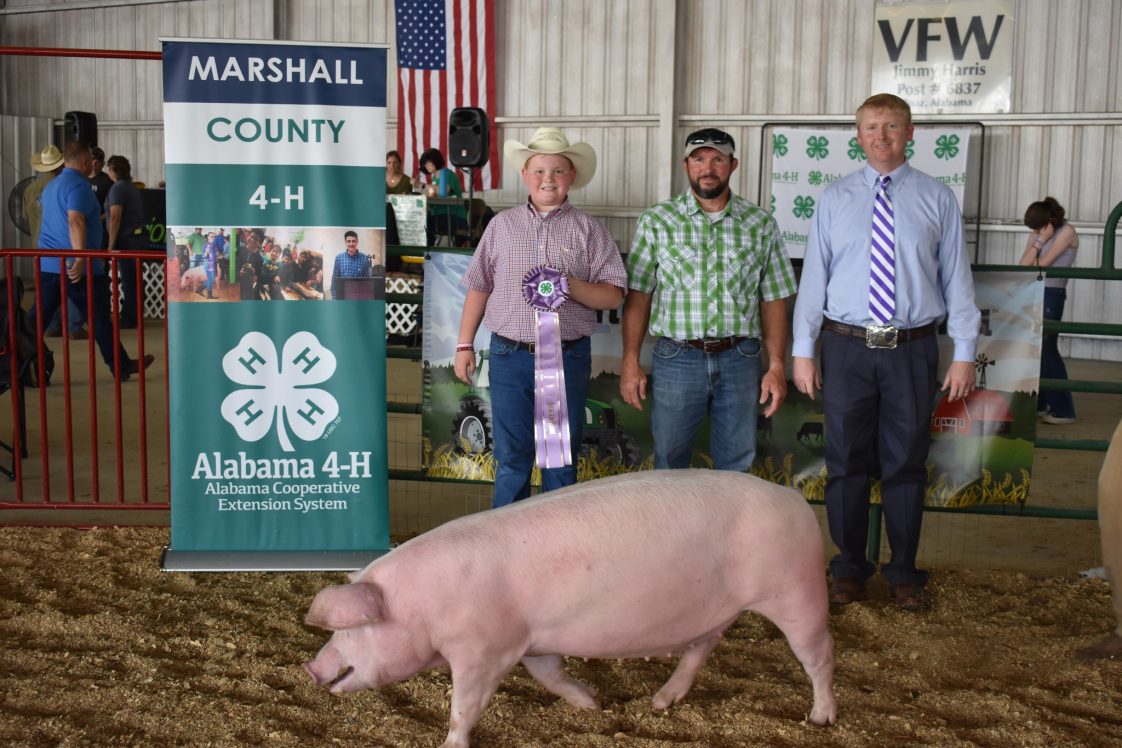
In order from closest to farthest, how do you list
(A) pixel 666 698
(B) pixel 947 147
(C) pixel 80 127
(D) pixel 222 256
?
(A) pixel 666 698
(D) pixel 222 256
(C) pixel 80 127
(B) pixel 947 147

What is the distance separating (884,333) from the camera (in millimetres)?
3883

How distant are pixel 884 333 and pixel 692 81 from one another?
10926 mm

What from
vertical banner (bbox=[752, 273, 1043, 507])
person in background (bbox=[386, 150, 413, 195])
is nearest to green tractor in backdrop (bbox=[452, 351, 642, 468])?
vertical banner (bbox=[752, 273, 1043, 507])

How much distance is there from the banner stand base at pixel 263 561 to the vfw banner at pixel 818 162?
30.7 ft

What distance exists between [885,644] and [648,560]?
1472 millimetres

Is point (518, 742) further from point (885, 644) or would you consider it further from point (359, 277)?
point (359, 277)

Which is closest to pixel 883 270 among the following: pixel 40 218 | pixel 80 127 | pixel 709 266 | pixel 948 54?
pixel 709 266

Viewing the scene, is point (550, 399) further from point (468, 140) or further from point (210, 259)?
point (468, 140)

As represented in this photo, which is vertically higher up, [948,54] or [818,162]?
[948,54]

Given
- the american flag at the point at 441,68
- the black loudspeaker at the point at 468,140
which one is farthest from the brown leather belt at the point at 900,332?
the american flag at the point at 441,68

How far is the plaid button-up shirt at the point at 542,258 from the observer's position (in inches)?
154

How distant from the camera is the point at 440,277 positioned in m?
4.73

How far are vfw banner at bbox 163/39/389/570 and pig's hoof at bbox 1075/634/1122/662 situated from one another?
253 cm

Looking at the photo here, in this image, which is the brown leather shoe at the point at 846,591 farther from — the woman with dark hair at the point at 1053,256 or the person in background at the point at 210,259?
the woman with dark hair at the point at 1053,256
